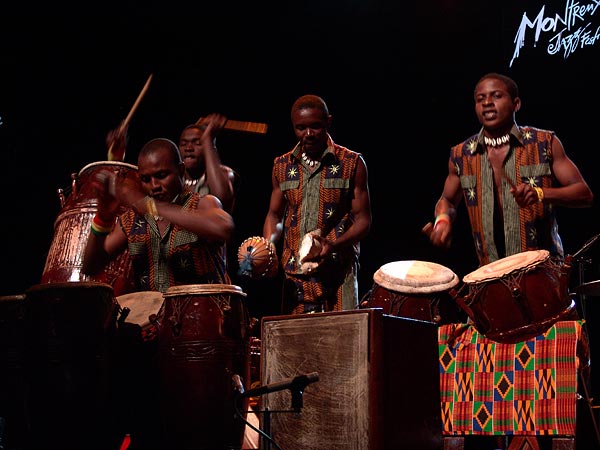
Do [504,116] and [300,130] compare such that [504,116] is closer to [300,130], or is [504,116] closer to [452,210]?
[452,210]

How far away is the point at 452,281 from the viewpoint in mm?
4738

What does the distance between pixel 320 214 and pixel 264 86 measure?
9.84 ft

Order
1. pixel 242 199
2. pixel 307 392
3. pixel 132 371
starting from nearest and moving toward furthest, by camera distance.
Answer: pixel 307 392 < pixel 132 371 < pixel 242 199

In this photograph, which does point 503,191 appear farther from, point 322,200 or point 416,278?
point 322,200

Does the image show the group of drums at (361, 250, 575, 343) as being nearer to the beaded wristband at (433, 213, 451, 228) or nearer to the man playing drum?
the man playing drum

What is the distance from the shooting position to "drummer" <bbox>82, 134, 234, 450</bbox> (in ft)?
13.7

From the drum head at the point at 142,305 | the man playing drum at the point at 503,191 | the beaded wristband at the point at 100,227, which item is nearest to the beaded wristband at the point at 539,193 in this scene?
the man playing drum at the point at 503,191

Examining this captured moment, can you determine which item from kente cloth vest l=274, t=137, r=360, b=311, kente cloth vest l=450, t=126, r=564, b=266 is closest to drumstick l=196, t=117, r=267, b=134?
kente cloth vest l=274, t=137, r=360, b=311

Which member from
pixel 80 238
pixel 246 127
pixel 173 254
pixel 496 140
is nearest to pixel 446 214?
pixel 496 140

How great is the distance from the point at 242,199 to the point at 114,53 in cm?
191

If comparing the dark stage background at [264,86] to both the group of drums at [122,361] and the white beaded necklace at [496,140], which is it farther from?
the group of drums at [122,361]

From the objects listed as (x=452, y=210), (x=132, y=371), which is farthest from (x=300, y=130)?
(x=132, y=371)

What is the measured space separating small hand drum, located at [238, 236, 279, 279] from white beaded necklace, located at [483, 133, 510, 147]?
1523 millimetres

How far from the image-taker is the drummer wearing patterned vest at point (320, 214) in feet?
16.8
